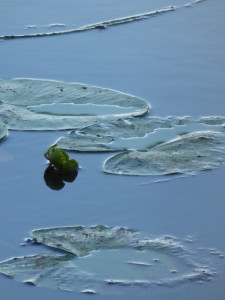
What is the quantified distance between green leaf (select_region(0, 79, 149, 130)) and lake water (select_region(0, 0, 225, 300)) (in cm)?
7

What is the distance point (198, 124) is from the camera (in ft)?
11.9

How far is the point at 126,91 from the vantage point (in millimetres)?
3998

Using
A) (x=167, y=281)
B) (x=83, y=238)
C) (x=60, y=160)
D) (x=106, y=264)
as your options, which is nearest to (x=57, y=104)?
(x=60, y=160)

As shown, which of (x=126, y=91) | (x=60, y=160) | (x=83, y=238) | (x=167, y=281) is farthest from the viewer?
(x=126, y=91)

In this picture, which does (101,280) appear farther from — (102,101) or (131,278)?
(102,101)

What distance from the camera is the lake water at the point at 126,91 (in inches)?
109

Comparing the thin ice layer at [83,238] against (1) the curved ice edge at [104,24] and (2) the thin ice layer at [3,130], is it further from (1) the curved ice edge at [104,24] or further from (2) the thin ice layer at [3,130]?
(1) the curved ice edge at [104,24]

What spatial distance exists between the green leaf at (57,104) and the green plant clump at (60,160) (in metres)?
0.34

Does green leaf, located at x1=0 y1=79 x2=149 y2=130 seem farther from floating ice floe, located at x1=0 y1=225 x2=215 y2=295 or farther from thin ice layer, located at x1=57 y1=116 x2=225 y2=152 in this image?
A: floating ice floe, located at x1=0 y1=225 x2=215 y2=295

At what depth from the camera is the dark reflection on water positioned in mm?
3197

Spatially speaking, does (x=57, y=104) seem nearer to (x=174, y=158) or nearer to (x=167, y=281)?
(x=174, y=158)

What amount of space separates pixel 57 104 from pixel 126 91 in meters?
0.36

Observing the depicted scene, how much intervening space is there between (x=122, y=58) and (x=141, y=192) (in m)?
1.56

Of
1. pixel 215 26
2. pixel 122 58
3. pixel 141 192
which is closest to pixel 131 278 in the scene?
pixel 141 192
